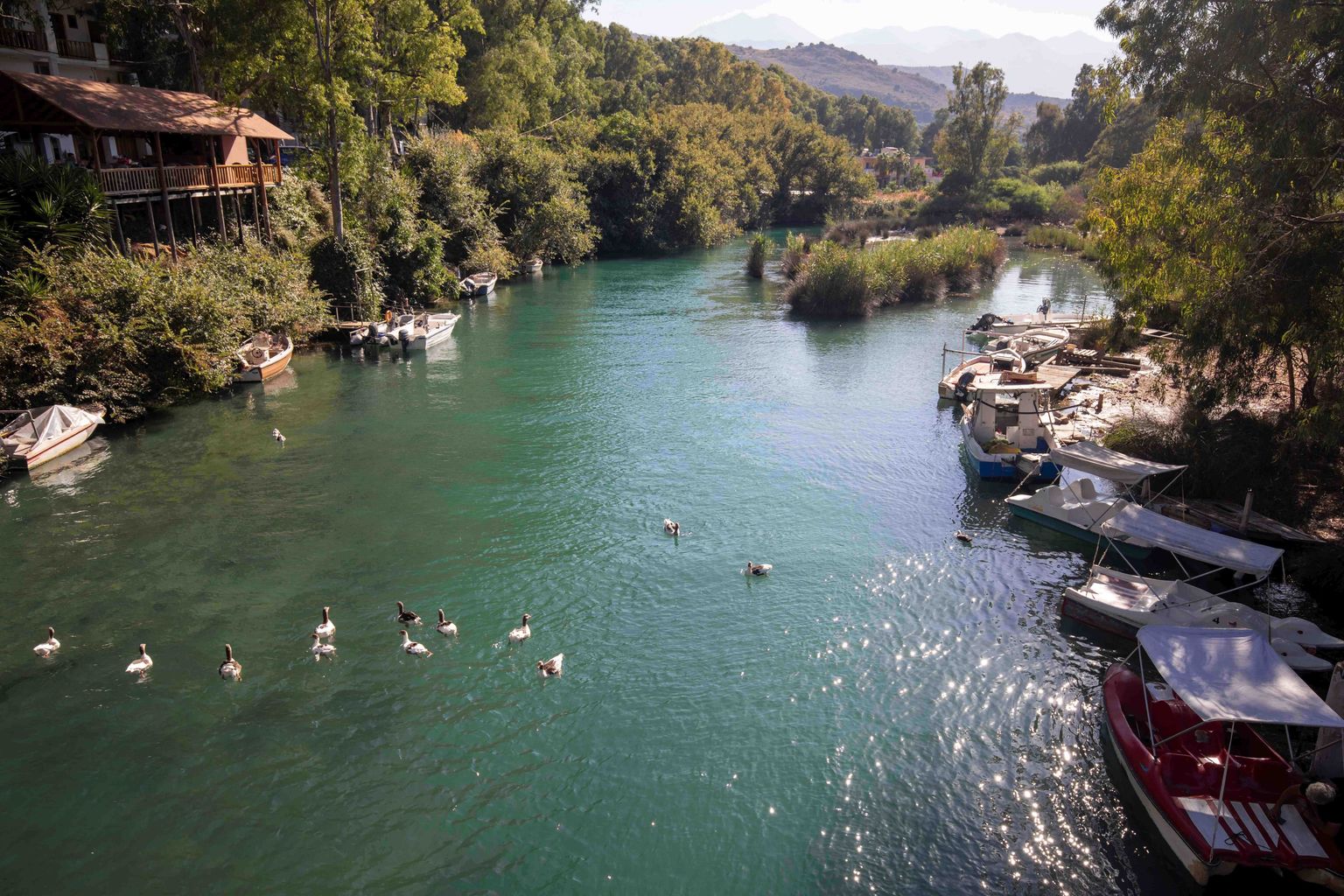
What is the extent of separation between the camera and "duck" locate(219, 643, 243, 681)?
16641 mm

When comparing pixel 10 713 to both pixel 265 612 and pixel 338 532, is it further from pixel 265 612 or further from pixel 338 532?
pixel 338 532

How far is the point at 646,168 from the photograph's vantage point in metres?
81.1

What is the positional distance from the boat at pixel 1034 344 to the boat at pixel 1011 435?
10043 millimetres

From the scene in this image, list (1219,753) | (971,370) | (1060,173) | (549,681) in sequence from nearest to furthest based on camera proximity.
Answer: (1219,753), (549,681), (971,370), (1060,173)

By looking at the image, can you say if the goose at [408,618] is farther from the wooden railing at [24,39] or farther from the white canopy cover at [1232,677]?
the wooden railing at [24,39]

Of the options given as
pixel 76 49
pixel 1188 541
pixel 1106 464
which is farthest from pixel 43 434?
pixel 76 49

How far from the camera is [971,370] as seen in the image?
120ft

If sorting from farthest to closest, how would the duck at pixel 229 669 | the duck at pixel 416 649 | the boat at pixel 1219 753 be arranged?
1. the duck at pixel 416 649
2. the duck at pixel 229 669
3. the boat at pixel 1219 753

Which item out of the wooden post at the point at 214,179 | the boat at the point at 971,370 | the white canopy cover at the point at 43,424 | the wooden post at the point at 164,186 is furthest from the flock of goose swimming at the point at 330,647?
the wooden post at the point at 214,179

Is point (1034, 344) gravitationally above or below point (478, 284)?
below

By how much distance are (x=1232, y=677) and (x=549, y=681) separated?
12327 mm

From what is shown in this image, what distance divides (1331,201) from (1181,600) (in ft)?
32.5

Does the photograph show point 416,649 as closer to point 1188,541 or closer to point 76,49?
point 1188,541

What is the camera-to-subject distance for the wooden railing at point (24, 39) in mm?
43188
